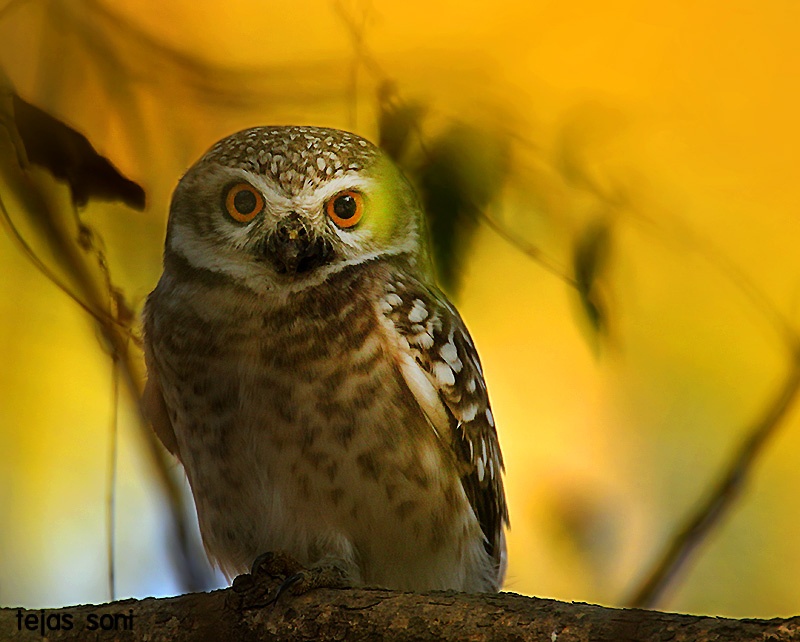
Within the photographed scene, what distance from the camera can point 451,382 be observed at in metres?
1.85

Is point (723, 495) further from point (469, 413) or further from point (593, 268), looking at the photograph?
point (593, 268)

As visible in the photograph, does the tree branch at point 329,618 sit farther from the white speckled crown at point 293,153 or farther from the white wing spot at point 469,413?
the white speckled crown at point 293,153

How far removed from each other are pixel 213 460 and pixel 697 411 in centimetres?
97

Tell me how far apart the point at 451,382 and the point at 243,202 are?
0.53 m

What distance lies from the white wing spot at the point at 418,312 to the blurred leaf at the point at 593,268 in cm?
53

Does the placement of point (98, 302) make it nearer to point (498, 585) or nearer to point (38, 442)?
point (38, 442)

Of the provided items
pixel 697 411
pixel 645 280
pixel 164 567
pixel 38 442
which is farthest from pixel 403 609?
pixel 697 411

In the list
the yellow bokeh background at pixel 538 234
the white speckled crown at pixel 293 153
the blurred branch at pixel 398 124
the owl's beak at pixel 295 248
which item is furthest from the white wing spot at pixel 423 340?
the blurred branch at pixel 398 124

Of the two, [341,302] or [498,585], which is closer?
[341,302]

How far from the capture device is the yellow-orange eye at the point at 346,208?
165cm

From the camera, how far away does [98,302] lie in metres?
1.32

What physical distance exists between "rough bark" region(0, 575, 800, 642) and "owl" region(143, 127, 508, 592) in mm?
146

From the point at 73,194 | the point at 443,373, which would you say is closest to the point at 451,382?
the point at 443,373

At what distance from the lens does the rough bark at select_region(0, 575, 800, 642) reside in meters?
1.28
